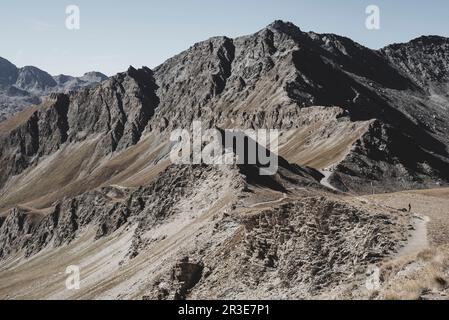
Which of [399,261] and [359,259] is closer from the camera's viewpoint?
[399,261]

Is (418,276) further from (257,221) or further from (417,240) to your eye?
(257,221)

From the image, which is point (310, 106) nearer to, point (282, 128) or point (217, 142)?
point (282, 128)

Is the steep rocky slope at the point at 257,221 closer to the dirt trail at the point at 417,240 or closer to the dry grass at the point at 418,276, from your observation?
the dirt trail at the point at 417,240

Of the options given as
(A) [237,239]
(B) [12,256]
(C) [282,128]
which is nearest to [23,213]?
(B) [12,256]

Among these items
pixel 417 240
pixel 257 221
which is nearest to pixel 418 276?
pixel 417 240

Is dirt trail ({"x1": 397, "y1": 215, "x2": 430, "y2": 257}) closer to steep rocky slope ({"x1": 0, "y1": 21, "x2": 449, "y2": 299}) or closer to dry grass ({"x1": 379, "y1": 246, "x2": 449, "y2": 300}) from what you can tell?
steep rocky slope ({"x1": 0, "y1": 21, "x2": 449, "y2": 299})

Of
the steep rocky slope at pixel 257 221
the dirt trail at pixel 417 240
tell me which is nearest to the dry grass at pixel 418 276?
the steep rocky slope at pixel 257 221

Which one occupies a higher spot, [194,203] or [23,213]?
[194,203]

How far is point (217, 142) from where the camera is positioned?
256 feet

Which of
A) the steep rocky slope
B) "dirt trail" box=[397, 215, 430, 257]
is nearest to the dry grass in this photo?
the steep rocky slope

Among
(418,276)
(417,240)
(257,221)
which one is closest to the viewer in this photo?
(418,276)

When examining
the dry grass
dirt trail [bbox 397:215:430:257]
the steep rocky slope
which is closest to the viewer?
the dry grass

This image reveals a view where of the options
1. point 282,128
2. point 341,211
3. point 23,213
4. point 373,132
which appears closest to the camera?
point 341,211
